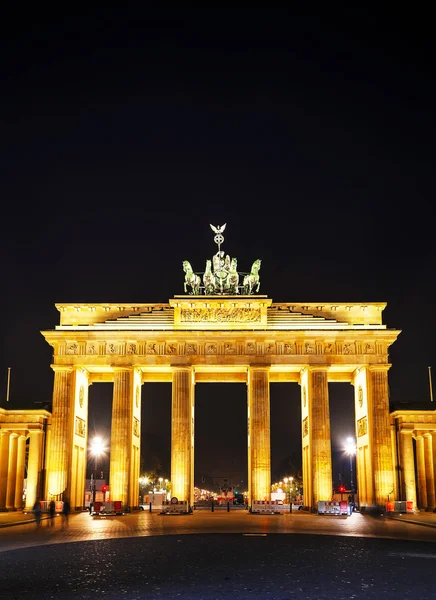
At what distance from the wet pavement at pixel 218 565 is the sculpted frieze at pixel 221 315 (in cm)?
3174

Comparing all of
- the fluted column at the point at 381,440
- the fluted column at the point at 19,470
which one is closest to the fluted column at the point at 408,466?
the fluted column at the point at 381,440

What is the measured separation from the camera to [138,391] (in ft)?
227

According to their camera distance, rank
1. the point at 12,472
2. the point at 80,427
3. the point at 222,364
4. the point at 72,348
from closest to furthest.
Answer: the point at 222,364 < the point at 72,348 < the point at 12,472 < the point at 80,427

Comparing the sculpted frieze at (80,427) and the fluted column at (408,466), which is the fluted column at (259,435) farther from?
the sculpted frieze at (80,427)

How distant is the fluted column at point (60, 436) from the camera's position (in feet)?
202

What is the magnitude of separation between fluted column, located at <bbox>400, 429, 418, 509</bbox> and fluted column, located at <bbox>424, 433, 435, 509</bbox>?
5.27ft

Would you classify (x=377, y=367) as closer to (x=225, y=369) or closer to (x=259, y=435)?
(x=259, y=435)

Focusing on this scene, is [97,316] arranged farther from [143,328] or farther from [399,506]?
[399,506]

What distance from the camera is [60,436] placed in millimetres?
62875

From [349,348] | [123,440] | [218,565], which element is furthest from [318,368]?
[218,565]

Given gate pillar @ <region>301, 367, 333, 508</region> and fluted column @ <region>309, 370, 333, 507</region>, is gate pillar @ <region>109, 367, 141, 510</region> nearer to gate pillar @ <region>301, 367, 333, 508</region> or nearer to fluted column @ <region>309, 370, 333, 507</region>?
gate pillar @ <region>301, 367, 333, 508</region>

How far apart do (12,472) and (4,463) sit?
8.21ft

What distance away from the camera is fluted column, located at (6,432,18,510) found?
213 feet

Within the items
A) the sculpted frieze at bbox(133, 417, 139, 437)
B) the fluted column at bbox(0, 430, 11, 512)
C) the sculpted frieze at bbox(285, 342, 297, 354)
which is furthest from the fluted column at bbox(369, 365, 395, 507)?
the fluted column at bbox(0, 430, 11, 512)
